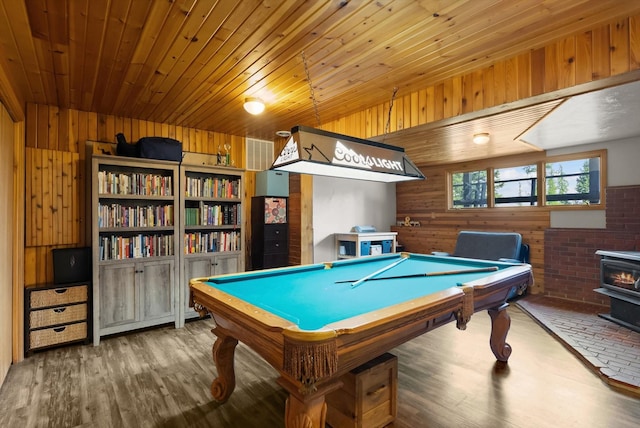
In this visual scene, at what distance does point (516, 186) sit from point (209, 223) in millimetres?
5017

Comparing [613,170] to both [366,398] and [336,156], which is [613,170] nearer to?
[336,156]

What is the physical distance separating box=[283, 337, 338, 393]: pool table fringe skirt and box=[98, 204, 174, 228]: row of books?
3.07 metres

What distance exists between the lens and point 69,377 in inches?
101

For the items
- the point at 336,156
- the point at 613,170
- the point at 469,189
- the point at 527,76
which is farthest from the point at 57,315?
the point at 613,170

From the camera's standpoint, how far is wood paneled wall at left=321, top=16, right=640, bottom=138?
200cm

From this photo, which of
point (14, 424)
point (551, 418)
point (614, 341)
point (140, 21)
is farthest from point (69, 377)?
point (614, 341)

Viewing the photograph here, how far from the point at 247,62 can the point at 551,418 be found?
3.22 m

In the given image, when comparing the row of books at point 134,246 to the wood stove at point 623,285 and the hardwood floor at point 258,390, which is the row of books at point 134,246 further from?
the wood stove at point 623,285

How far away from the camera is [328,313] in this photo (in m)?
1.59

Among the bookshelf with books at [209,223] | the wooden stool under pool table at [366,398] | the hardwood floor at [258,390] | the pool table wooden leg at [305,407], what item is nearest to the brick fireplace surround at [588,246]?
the hardwood floor at [258,390]

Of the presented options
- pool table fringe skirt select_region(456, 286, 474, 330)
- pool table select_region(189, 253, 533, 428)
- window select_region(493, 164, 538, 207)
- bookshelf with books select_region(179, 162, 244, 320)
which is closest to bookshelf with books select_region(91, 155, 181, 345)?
bookshelf with books select_region(179, 162, 244, 320)

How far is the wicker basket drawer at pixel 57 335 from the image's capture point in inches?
117

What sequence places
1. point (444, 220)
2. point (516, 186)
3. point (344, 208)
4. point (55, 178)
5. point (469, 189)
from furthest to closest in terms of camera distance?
1. point (444, 220)
2. point (469, 189)
3. point (344, 208)
4. point (516, 186)
5. point (55, 178)

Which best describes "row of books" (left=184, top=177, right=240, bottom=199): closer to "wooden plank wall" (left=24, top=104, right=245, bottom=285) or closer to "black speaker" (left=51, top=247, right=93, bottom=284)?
"wooden plank wall" (left=24, top=104, right=245, bottom=285)
